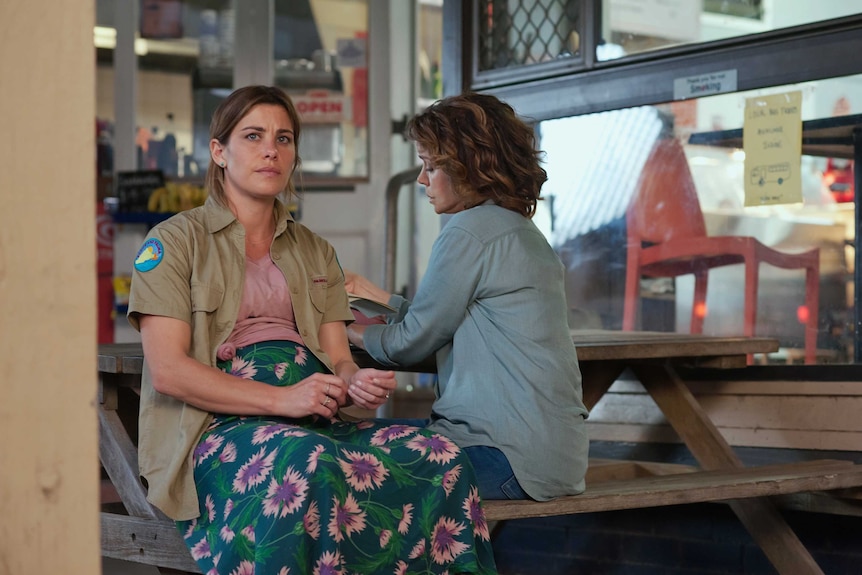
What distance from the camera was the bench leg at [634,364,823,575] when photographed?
122 inches

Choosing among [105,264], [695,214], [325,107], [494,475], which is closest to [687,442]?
[695,214]

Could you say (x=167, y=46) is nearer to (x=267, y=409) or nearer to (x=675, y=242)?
(x=675, y=242)

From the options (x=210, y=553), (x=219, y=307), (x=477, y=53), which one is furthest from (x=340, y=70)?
(x=210, y=553)

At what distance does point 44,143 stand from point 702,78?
270 centimetres

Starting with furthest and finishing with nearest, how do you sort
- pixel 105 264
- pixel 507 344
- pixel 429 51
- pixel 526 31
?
pixel 429 51 → pixel 105 264 → pixel 526 31 → pixel 507 344

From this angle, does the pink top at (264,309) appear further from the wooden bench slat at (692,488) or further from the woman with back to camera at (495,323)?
the wooden bench slat at (692,488)

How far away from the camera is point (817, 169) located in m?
3.42

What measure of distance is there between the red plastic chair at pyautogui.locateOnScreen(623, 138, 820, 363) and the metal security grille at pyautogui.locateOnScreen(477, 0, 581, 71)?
493 millimetres

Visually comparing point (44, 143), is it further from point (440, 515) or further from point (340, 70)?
point (340, 70)

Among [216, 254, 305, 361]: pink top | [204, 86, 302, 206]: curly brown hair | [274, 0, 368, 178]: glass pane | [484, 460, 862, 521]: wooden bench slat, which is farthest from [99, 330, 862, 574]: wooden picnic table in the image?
[274, 0, 368, 178]: glass pane

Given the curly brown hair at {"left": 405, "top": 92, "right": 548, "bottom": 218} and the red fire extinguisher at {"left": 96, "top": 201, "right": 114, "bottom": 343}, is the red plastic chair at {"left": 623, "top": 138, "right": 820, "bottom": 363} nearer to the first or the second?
the curly brown hair at {"left": 405, "top": 92, "right": 548, "bottom": 218}

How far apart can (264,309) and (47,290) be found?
115cm

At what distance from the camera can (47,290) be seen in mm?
1243

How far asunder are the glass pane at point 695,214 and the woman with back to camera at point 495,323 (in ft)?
4.13
